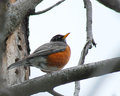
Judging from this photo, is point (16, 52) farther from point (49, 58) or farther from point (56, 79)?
point (56, 79)

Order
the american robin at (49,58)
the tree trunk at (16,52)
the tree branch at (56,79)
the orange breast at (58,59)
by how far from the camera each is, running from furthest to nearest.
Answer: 1. the orange breast at (58,59)
2. the american robin at (49,58)
3. the tree trunk at (16,52)
4. the tree branch at (56,79)

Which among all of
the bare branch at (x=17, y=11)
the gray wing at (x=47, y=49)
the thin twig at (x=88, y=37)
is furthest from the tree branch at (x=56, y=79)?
the gray wing at (x=47, y=49)

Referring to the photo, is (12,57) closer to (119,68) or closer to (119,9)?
(119,68)

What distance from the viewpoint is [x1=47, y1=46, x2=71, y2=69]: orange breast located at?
3971 millimetres

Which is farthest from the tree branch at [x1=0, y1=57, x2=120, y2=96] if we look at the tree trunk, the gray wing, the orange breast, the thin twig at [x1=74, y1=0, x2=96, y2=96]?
the orange breast

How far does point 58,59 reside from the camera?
4.05 metres

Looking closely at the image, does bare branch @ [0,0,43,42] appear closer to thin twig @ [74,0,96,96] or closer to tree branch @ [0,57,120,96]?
thin twig @ [74,0,96,96]

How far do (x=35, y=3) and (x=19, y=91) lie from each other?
2.09 meters

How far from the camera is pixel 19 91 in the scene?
2166 mm

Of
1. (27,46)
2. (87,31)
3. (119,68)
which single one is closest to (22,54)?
(27,46)

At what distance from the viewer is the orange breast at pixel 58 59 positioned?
3.97m

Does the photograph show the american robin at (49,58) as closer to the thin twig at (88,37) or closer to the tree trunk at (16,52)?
the tree trunk at (16,52)

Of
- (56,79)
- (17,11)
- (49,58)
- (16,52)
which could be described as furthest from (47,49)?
(56,79)

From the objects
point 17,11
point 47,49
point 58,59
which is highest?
point 17,11
